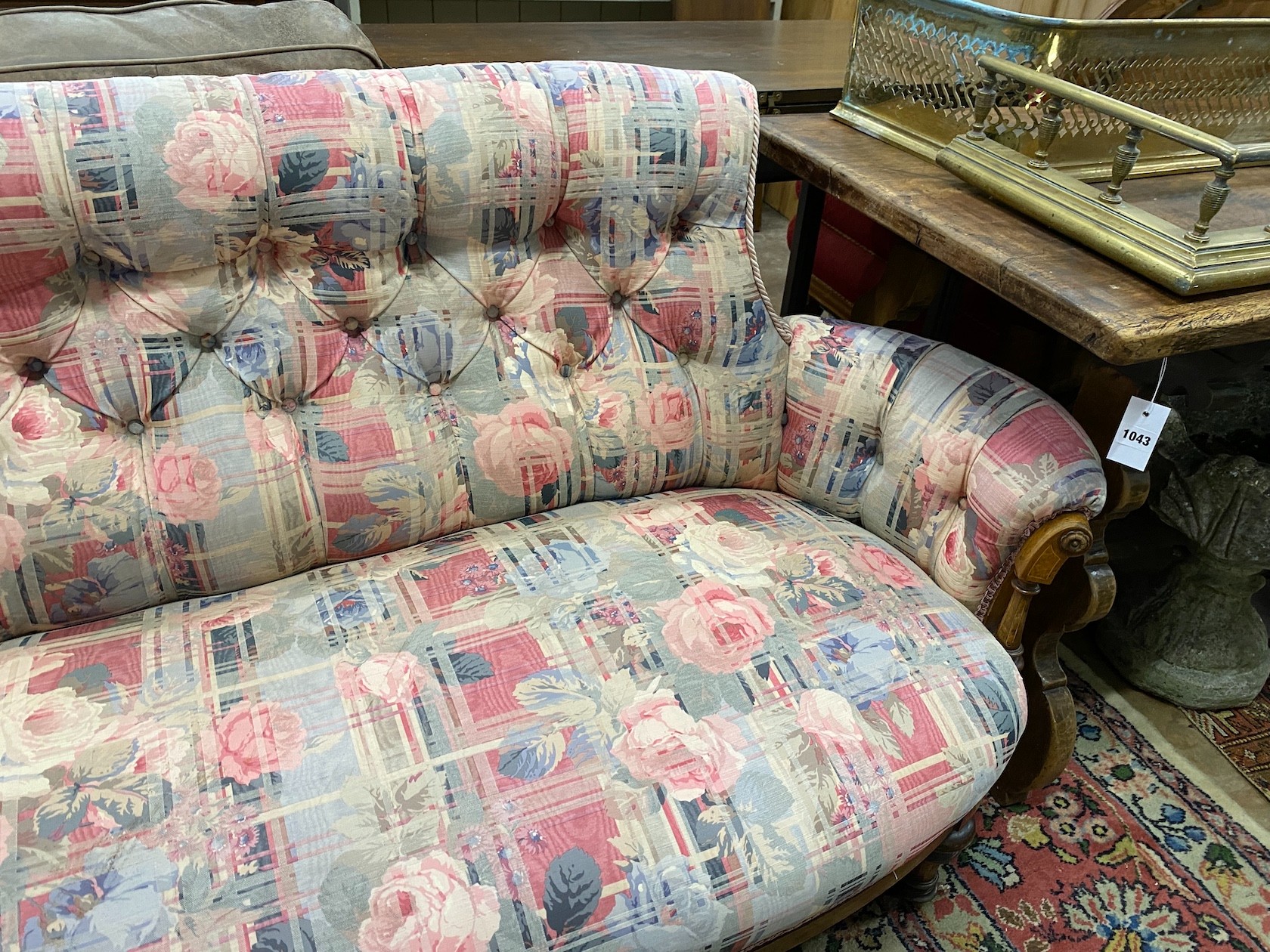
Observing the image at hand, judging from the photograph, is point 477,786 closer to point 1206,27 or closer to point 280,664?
point 280,664

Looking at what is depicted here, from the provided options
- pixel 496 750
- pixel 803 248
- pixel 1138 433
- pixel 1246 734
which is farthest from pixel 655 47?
pixel 1246 734

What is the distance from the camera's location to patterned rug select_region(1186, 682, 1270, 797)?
1297 mm

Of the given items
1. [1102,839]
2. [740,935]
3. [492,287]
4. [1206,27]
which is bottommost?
[1102,839]

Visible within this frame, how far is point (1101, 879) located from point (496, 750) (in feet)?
2.71

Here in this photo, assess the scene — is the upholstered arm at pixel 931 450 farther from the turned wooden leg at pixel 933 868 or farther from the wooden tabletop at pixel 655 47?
the wooden tabletop at pixel 655 47

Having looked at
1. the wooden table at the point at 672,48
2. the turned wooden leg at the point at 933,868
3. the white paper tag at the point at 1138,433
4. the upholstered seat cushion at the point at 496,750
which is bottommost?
the turned wooden leg at the point at 933,868

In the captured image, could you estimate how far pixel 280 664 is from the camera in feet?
2.90

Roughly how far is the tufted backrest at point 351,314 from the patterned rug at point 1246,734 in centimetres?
81

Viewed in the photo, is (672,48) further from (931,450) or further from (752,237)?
(931,450)

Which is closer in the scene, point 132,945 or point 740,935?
point 132,945

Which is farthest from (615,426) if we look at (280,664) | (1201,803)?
(1201,803)

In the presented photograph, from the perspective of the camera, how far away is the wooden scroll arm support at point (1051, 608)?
942mm

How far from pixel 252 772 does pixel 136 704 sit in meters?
0.14

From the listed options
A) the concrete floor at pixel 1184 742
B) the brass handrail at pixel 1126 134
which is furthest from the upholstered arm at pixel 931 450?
the concrete floor at pixel 1184 742
